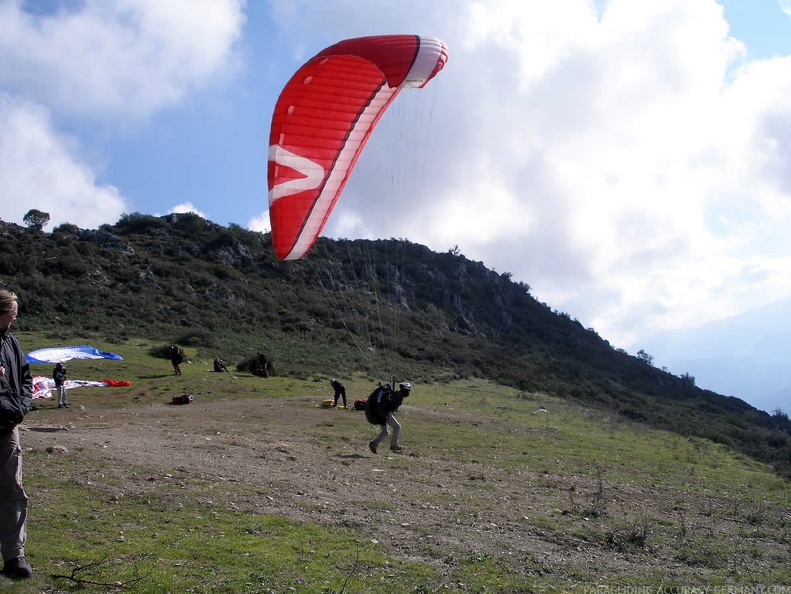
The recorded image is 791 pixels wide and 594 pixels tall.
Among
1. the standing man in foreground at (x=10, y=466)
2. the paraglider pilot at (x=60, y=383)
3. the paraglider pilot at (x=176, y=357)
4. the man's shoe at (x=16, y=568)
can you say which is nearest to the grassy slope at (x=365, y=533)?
the man's shoe at (x=16, y=568)

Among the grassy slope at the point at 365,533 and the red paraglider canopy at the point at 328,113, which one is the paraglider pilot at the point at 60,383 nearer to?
the grassy slope at the point at 365,533

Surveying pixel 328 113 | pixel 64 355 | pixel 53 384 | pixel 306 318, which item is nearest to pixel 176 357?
pixel 64 355

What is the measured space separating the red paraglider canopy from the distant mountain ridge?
8041mm

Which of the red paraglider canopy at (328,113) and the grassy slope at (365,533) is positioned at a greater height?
the red paraglider canopy at (328,113)

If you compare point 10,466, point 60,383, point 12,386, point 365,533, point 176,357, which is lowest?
point 365,533

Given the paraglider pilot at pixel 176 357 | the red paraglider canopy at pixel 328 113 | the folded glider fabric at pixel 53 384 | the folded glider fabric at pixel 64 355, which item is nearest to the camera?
the red paraglider canopy at pixel 328 113

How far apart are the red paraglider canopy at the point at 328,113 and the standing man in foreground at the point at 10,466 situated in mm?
6960

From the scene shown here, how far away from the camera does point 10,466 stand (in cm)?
455

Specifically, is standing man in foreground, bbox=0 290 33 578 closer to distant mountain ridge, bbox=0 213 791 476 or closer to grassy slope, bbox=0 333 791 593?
grassy slope, bbox=0 333 791 593

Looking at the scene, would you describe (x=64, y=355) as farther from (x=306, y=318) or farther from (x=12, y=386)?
(x=306, y=318)

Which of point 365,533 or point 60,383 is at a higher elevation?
point 60,383

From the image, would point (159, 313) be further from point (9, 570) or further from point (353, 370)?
point (9, 570)

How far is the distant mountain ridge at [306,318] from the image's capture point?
3444 cm

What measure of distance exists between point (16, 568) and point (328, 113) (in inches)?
336
